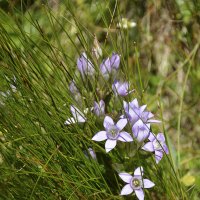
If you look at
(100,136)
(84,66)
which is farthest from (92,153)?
(84,66)

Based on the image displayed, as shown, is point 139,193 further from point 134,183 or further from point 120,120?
point 120,120

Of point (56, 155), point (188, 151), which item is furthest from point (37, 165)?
point (188, 151)

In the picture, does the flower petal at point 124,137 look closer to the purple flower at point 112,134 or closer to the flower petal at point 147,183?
the purple flower at point 112,134

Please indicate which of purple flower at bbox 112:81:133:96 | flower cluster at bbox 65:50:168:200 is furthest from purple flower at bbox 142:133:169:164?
purple flower at bbox 112:81:133:96

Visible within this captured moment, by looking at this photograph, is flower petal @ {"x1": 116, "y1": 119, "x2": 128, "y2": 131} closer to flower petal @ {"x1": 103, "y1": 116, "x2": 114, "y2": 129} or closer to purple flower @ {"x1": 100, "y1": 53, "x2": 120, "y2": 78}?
flower petal @ {"x1": 103, "y1": 116, "x2": 114, "y2": 129}

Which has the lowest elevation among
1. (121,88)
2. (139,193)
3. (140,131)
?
(139,193)

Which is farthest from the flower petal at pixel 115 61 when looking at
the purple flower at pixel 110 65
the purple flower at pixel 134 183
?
the purple flower at pixel 134 183
